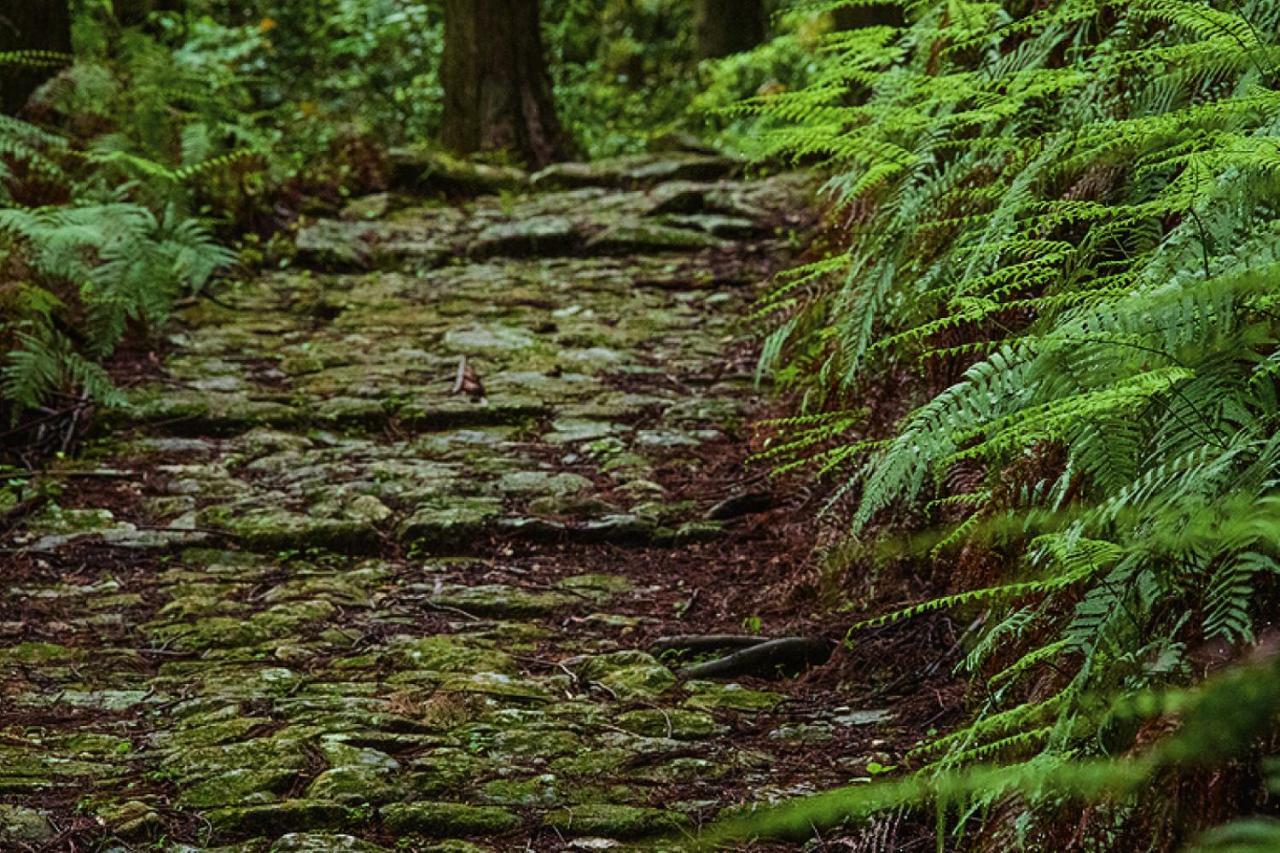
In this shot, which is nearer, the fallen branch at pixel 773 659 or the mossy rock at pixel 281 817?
the mossy rock at pixel 281 817

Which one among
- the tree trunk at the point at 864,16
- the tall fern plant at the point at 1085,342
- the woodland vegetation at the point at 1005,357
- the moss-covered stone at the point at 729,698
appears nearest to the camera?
the woodland vegetation at the point at 1005,357

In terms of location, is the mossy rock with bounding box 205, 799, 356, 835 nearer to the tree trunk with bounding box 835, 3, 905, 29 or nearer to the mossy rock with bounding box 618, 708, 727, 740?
the mossy rock with bounding box 618, 708, 727, 740

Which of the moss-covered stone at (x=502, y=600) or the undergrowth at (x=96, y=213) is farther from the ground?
the undergrowth at (x=96, y=213)

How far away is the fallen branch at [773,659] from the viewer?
11.4ft

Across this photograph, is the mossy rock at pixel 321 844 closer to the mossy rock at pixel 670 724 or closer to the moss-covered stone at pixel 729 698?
the mossy rock at pixel 670 724

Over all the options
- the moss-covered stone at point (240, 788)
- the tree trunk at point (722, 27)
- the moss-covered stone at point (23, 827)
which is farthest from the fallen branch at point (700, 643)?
the tree trunk at point (722, 27)

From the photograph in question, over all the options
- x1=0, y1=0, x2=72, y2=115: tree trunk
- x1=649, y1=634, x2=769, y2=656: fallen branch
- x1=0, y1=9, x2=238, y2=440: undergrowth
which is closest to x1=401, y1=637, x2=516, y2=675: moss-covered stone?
x1=649, y1=634, x2=769, y2=656: fallen branch

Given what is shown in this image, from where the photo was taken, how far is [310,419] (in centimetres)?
554

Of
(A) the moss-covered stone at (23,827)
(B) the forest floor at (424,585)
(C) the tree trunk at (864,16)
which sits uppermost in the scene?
(C) the tree trunk at (864,16)

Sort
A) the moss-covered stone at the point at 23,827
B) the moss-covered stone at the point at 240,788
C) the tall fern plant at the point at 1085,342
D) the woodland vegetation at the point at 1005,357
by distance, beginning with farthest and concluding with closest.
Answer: the moss-covered stone at the point at 240,788 < the moss-covered stone at the point at 23,827 < the tall fern plant at the point at 1085,342 < the woodland vegetation at the point at 1005,357

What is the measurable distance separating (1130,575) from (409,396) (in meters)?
4.14

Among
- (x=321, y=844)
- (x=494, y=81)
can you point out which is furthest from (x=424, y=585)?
(x=494, y=81)

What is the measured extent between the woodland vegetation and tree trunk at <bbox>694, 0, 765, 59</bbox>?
22.1 feet

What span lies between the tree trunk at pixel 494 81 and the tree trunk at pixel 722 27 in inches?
138
